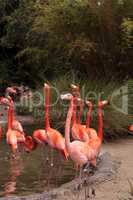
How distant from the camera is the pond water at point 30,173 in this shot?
6.93 metres

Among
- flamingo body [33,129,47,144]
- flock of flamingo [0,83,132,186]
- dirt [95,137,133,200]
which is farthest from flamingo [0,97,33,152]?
dirt [95,137,133,200]

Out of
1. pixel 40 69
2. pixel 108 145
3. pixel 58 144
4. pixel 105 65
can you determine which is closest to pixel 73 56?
pixel 105 65

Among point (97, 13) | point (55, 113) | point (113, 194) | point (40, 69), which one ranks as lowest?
point (40, 69)

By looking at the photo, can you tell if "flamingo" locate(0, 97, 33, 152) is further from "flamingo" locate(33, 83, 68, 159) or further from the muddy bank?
the muddy bank

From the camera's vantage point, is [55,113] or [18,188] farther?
[55,113]

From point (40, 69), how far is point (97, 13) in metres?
6.80

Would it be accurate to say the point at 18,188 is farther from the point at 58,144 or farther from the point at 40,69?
the point at 40,69

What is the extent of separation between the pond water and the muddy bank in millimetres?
479

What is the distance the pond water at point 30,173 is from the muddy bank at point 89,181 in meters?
0.48

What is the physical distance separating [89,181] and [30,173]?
4.74ft

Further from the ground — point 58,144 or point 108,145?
point 58,144

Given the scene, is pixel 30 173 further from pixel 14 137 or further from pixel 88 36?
pixel 88 36

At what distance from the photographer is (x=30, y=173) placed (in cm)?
787

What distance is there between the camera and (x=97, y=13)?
13227 mm
